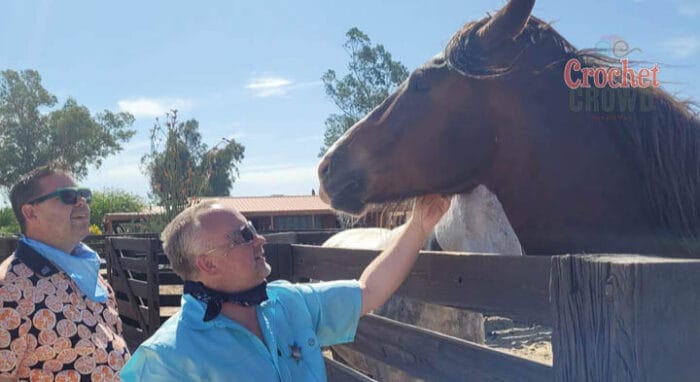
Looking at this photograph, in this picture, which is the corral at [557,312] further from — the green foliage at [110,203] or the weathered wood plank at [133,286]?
the green foliage at [110,203]

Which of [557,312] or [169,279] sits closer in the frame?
[557,312]

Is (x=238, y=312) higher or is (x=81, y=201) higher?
(x=81, y=201)

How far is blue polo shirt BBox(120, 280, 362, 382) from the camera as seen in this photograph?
5.31ft

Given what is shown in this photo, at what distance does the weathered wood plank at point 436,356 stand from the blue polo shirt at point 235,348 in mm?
346

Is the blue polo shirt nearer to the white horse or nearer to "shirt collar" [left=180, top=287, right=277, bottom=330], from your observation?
"shirt collar" [left=180, top=287, right=277, bottom=330]

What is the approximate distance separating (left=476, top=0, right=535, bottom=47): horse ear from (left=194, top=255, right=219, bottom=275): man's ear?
138 cm

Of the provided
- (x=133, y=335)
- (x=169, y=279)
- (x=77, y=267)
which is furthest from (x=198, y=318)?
(x=133, y=335)

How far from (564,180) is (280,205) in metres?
29.4

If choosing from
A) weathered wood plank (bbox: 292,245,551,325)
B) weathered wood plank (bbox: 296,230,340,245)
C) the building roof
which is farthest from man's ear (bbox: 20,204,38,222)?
the building roof

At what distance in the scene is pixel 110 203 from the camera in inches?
1248

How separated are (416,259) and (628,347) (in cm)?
112

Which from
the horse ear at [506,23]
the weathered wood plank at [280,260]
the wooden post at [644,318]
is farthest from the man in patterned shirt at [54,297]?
the wooden post at [644,318]

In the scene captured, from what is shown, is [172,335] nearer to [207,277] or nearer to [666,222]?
[207,277]

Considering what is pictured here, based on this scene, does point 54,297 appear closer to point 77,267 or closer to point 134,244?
point 77,267
